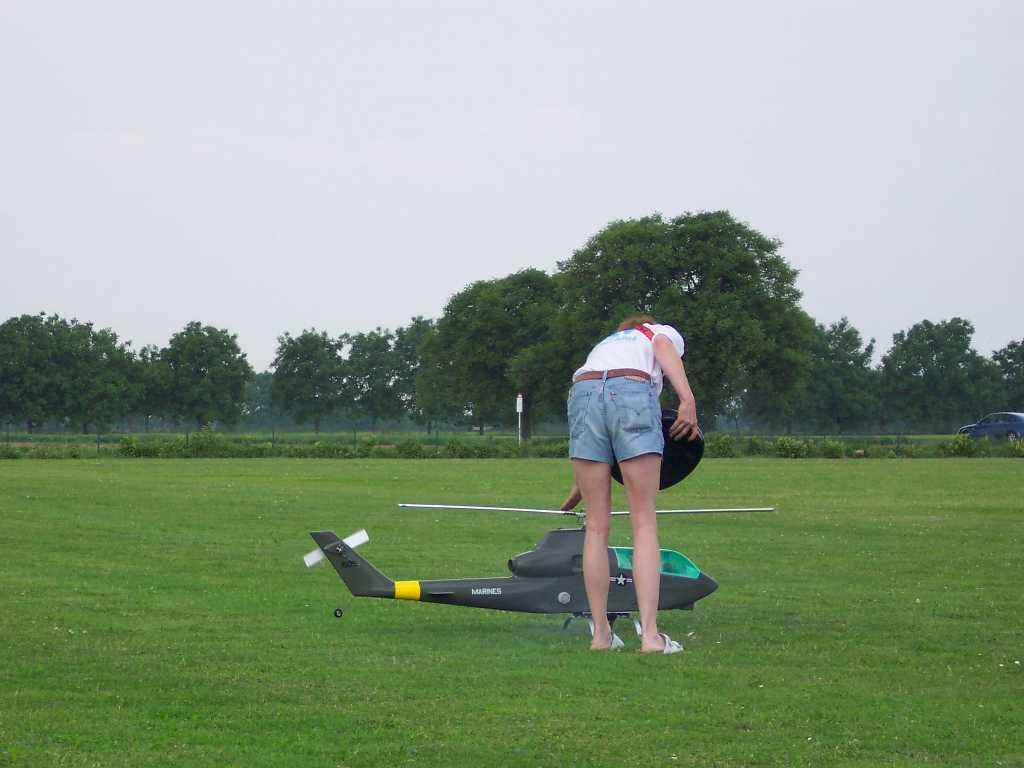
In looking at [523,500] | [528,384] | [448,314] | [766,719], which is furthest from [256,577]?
[448,314]

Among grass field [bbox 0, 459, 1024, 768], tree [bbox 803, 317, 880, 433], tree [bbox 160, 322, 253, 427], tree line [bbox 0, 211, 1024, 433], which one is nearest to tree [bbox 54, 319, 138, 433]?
tree line [bbox 0, 211, 1024, 433]

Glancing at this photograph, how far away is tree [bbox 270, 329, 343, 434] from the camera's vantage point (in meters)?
117

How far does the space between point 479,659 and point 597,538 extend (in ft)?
3.67

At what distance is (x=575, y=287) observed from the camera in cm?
7581

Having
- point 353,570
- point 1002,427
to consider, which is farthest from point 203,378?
point 353,570

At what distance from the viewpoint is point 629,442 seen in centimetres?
802

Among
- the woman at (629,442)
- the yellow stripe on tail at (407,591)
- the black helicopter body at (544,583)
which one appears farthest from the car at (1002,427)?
the woman at (629,442)

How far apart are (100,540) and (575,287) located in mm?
60680

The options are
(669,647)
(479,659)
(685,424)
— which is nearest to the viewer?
(479,659)

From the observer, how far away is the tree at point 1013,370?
11862 centimetres

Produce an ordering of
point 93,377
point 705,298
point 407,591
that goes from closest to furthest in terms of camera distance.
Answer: point 407,591 < point 705,298 < point 93,377

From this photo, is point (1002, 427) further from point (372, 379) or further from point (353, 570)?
point (353, 570)

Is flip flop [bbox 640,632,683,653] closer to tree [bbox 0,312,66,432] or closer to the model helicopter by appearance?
the model helicopter

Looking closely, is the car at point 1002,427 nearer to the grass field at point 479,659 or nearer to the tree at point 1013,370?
the tree at point 1013,370
